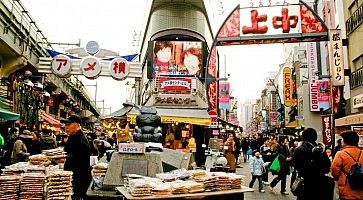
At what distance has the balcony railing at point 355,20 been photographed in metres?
19.1

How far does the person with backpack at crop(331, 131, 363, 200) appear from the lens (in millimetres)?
5629

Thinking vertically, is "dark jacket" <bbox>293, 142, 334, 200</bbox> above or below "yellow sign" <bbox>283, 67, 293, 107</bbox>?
below

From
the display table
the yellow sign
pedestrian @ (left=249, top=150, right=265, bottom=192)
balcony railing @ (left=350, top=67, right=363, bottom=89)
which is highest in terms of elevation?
the yellow sign

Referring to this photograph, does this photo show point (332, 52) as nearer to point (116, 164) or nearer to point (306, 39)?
point (306, 39)

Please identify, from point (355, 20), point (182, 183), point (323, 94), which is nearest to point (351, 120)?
point (355, 20)

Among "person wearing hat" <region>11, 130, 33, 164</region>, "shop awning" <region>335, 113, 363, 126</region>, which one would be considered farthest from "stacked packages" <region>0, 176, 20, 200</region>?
"shop awning" <region>335, 113, 363, 126</region>

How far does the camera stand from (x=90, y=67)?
19.6 meters

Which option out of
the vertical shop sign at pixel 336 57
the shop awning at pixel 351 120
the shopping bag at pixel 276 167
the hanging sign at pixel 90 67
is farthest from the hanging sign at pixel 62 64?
the shop awning at pixel 351 120

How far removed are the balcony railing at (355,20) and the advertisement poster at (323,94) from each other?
5809mm

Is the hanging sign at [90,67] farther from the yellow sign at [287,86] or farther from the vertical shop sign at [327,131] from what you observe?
the yellow sign at [287,86]

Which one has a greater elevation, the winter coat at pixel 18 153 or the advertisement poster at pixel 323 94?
the advertisement poster at pixel 323 94

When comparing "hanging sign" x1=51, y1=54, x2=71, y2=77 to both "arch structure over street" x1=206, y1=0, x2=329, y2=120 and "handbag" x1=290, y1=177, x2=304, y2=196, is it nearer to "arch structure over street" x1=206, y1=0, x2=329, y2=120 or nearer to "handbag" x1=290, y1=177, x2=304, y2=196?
"arch structure over street" x1=206, y1=0, x2=329, y2=120

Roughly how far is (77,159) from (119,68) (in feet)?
43.1

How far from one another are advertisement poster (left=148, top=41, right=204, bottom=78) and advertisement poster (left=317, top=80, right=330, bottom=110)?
9.14m
